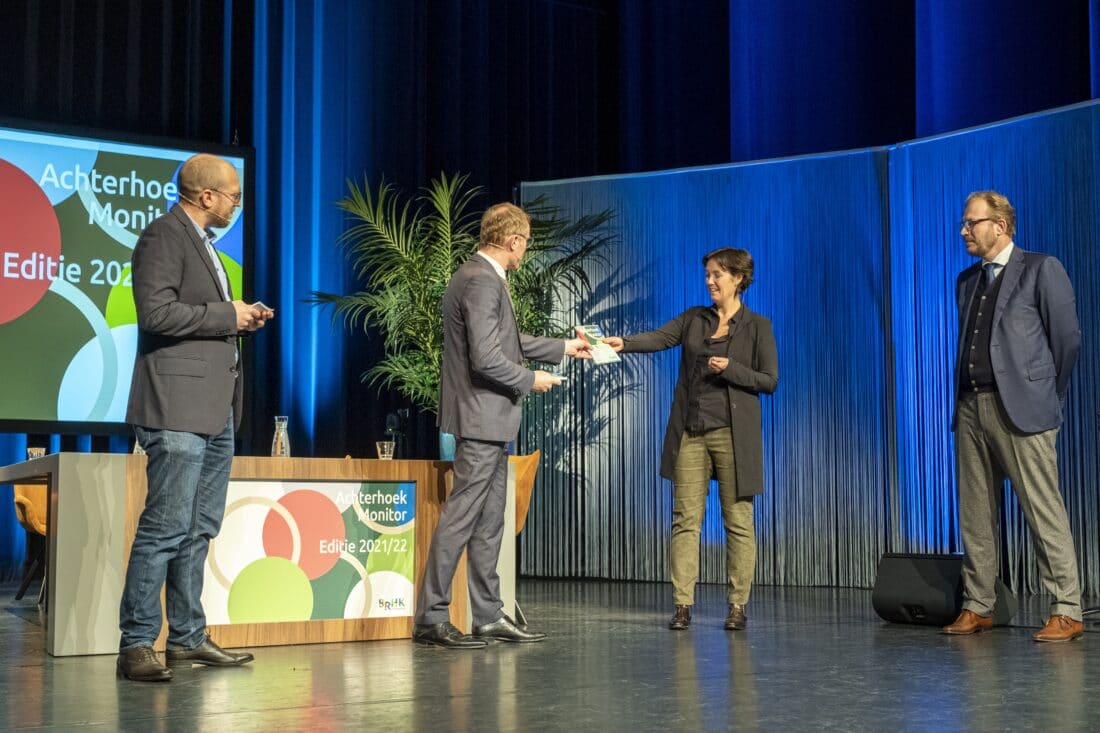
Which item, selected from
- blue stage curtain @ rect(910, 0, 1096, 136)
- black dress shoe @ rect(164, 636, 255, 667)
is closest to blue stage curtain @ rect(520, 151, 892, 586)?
blue stage curtain @ rect(910, 0, 1096, 136)

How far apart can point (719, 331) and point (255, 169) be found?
3989 mm

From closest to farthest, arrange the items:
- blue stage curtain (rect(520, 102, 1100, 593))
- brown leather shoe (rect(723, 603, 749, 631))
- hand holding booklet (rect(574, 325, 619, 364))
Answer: hand holding booklet (rect(574, 325, 619, 364)) < brown leather shoe (rect(723, 603, 749, 631)) < blue stage curtain (rect(520, 102, 1100, 593))

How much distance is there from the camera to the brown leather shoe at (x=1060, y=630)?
3941 mm

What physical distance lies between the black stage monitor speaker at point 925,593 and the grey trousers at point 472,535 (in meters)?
1.64

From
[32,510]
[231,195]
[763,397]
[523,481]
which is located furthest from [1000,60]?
[32,510]

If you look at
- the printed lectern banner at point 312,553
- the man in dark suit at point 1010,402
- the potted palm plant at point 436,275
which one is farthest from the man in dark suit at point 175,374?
the potted palm plant at point 436,275

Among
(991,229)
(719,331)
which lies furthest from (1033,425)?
(719,331)

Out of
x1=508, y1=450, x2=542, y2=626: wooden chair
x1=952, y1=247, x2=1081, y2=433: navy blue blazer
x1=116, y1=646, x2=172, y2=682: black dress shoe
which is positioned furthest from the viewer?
x1=508, y1=450, x2=542, y2=626: wooden chair

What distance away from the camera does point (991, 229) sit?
13.7 feet

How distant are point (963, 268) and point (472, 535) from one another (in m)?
3.58

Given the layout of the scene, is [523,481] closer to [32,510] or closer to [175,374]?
[32,510]

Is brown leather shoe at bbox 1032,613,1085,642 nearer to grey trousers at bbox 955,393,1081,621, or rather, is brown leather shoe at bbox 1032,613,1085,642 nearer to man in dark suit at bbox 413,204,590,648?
grey trousers at bbox 955,393,1081,621

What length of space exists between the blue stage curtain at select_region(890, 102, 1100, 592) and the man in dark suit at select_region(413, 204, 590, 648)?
10.2 feet

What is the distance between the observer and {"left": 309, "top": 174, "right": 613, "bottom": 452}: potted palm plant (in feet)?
22.5
